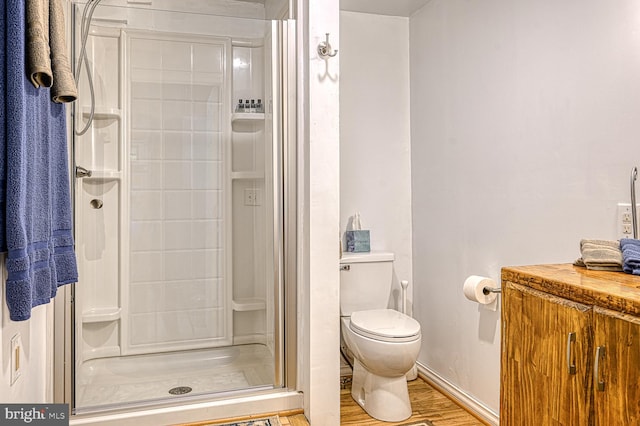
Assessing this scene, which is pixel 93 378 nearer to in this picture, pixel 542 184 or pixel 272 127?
pixel 272 127

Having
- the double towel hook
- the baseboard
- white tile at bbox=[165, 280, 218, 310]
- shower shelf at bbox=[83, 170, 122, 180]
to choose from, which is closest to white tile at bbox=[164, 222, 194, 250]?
white tile at bbox=[165, 280, 218, 310]

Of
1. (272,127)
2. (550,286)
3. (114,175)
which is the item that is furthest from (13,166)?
(550,286)

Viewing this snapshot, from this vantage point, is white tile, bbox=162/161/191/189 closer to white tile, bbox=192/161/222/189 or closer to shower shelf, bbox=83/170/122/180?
white tile, bbox=192/161/222/189

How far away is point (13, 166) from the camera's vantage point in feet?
3.96

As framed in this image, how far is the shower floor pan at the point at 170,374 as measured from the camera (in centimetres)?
208

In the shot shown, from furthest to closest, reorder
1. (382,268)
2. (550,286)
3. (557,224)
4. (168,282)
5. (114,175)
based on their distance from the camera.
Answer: (382,268)
(168,282)
(114,175)
(557,224)
(550,286)

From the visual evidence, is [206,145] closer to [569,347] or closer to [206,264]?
[206,264]

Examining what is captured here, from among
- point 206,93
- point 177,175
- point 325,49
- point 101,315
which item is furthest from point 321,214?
point 101,315

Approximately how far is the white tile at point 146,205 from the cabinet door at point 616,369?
2.05 meters

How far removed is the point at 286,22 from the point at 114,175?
3.74ft

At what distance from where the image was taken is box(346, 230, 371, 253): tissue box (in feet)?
9.18

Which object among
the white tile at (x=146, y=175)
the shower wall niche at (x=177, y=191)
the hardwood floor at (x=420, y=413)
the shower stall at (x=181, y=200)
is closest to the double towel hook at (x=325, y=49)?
the shower stall at (x=181, y=200)

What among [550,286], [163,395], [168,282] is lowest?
[163,395]

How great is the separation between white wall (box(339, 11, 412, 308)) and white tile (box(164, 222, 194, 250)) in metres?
0.93
